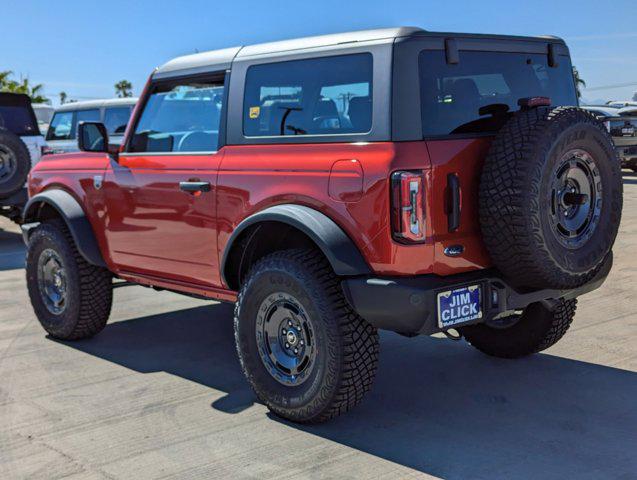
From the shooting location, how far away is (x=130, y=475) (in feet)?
11.8

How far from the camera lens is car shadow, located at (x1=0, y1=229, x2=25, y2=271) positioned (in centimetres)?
969

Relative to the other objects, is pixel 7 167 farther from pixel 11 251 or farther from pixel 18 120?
pixel 18 120

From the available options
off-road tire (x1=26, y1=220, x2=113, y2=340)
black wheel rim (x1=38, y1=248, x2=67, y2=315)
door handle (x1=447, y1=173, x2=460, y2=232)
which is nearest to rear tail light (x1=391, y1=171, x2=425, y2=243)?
door handle (x1=447, y1=173, x2=460, y2=232)

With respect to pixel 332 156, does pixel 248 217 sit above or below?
below

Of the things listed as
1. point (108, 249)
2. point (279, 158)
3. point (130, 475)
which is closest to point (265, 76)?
point (279, 158)

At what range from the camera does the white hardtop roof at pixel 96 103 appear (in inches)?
553

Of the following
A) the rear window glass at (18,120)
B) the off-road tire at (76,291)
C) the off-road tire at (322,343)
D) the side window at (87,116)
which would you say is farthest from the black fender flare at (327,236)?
the side window at (87,116)

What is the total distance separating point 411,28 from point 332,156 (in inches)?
27.5

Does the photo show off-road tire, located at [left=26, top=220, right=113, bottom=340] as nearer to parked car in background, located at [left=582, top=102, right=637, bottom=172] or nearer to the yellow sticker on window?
the yellow sticker on window

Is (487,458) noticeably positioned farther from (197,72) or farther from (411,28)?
(197,72)

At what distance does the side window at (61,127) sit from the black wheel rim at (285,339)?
12252 millimetres

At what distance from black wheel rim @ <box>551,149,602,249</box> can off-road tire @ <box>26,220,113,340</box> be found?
130 inches

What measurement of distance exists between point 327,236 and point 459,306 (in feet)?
2.25

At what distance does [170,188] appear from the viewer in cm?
492
